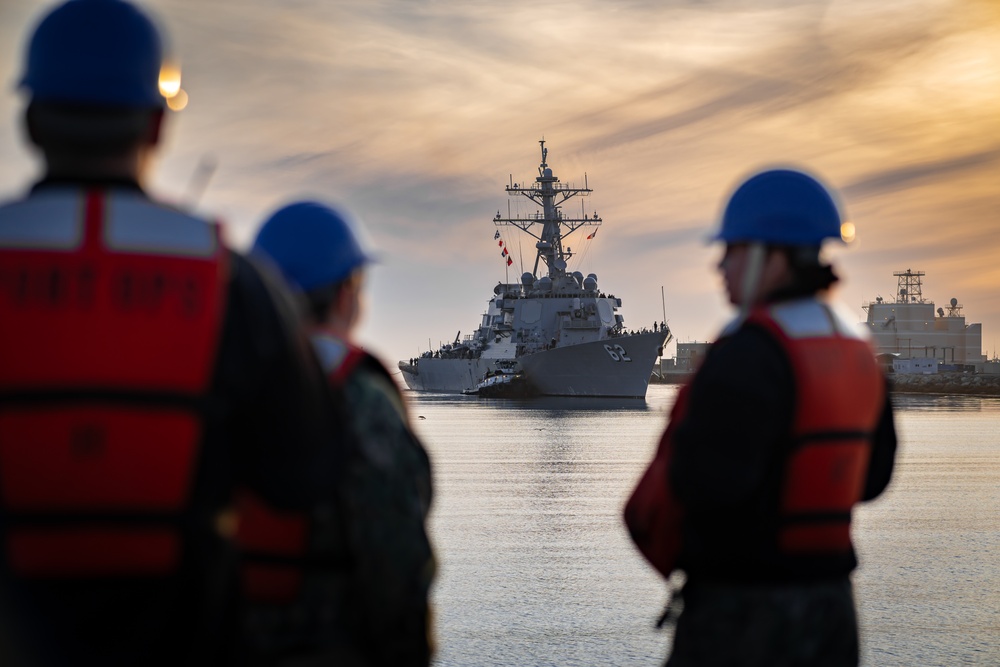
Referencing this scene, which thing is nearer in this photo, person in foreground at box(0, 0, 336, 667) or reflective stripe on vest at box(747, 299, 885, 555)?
person in foreground at box(0, 0, 336, 667)

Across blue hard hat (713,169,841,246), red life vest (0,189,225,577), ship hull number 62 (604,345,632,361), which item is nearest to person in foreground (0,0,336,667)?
red life vest (0,189,225,577)

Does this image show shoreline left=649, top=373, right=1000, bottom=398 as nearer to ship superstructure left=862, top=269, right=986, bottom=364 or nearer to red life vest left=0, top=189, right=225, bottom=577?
ship superstructure left=862, top=269, right=986, bottom=364

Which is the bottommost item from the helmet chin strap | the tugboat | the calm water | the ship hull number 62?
the calm water

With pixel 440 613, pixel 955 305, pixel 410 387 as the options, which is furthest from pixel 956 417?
pixel 955 305

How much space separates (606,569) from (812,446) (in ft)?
23.5

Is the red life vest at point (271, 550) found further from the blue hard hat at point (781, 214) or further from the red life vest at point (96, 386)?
the blue hard hat at point (781, 214)

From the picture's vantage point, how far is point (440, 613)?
780cm

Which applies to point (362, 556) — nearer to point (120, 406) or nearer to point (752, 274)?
point (120, 406)

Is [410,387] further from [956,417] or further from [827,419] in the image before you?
[827,419]

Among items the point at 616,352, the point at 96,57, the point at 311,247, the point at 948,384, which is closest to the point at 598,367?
the point at 616,352

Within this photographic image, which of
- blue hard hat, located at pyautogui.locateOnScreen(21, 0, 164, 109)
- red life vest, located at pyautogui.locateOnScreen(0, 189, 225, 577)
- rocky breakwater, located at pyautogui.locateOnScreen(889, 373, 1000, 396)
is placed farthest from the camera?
rocky breakwater, located at pyautogui.locateOnScreen(889, 373, 1000, 396)

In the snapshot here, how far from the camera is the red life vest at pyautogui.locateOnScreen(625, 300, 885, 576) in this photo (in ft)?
8.66

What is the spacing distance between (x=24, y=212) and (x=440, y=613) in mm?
6346

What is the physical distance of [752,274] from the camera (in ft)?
9.36
